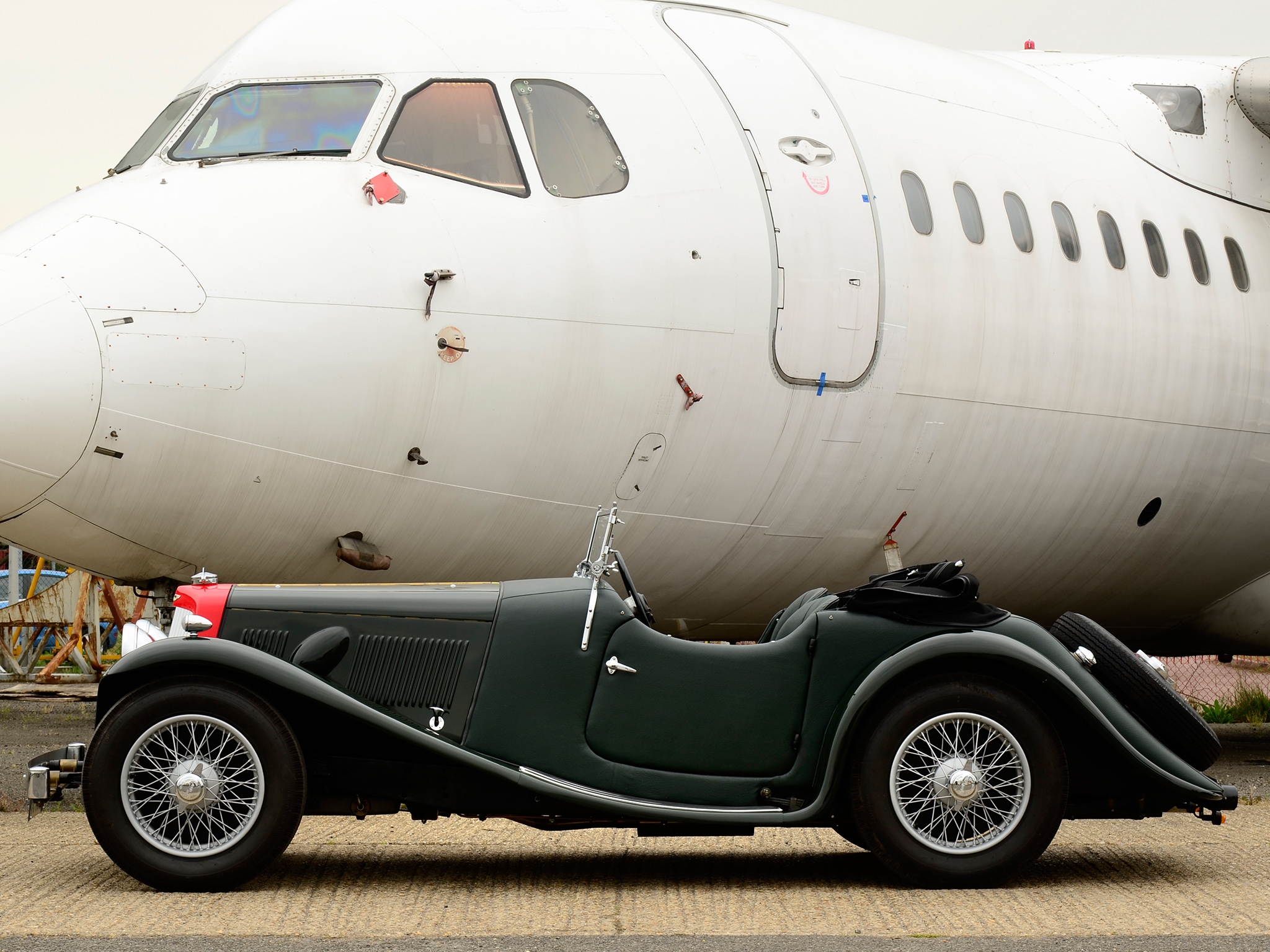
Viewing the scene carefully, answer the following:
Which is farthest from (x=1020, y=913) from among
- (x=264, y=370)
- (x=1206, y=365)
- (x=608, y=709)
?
(x=1206, y=365)

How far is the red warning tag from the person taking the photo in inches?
237

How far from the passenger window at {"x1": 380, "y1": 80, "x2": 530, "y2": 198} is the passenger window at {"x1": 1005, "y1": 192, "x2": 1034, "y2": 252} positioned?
9.17ft

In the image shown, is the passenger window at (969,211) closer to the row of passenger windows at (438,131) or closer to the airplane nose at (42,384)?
the row of passenger windows at (438,131)

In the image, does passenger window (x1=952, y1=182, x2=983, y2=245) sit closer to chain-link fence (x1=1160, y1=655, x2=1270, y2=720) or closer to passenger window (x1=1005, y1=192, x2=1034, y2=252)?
passenger window (x1=1005, y1=192, x2=1034, y2=252)

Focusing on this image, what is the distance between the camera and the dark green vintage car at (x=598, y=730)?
4.47 metres

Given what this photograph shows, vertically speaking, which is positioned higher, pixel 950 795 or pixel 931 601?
pixel 931 601

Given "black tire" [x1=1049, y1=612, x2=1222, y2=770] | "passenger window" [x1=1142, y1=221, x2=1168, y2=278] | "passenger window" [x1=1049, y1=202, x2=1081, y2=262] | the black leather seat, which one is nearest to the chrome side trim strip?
the black leather seat

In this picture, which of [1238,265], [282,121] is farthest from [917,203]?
[282,121]

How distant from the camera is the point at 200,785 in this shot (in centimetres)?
442

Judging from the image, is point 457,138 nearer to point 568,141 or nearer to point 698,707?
point 568,141

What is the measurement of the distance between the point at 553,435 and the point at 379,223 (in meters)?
1.11

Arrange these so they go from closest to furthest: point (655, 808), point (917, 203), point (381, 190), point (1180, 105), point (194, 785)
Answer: point (194, 785)
point (655, 808)
point (381, 190)
point (917, 203)
point (1180, 105)

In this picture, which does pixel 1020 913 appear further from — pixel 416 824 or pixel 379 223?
pixel 379 223

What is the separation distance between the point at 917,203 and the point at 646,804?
3.85 metres
